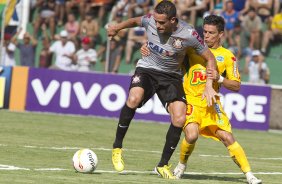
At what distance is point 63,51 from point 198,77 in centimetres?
1539

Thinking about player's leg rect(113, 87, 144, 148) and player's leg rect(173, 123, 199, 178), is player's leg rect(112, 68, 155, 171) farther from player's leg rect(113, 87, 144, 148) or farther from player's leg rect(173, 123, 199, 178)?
player's leg rect(173, 123, 199, 178)

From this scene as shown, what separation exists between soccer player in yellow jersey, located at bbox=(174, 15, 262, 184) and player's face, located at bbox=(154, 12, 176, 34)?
1.54 ft

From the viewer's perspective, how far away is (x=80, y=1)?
28.8 m

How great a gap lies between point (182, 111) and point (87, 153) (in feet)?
4.07

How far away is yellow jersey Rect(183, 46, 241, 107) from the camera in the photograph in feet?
36.8

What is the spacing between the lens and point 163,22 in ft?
36.0

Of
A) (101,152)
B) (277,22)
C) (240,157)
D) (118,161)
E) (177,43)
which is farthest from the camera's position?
(277,22)

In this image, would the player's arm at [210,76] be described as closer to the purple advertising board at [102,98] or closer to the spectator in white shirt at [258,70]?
the purple advertising board at [102,98]

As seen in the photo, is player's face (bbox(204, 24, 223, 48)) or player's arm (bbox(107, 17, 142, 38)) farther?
player's arm (bbox(107, 17, 142, 38))

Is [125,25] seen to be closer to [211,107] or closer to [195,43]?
[195,43]

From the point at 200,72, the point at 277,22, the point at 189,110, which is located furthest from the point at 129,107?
the point at 277,22

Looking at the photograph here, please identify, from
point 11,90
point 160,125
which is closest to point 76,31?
point 11,90

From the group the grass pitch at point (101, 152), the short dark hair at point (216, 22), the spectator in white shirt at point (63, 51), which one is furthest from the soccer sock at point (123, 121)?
the spectator in white shirt at point (63, 51)

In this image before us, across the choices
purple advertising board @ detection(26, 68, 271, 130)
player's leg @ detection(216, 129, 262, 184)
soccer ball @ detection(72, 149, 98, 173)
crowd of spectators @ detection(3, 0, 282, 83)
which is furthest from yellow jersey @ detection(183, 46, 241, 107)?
crowd of spectators @ detection(3, 0, 282, 83)
